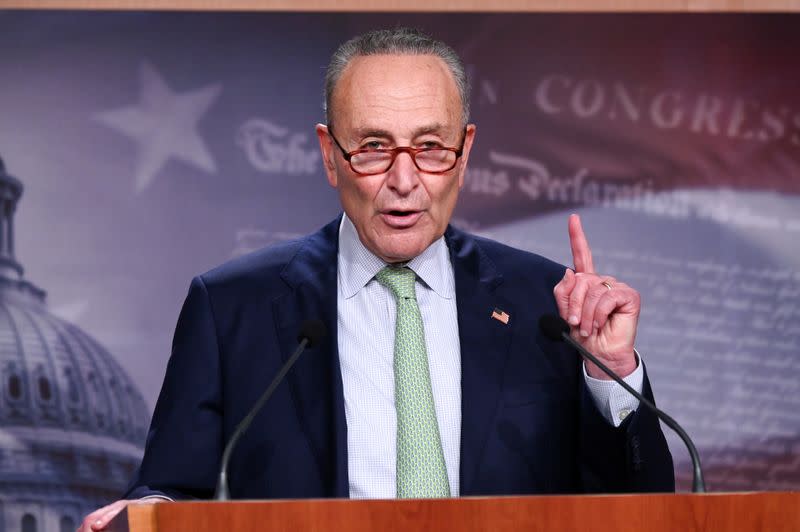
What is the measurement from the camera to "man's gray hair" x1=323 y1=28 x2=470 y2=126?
230 centimetres

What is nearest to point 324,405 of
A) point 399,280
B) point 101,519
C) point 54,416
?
point 399,280

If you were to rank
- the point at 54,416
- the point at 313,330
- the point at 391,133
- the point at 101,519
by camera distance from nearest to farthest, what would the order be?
the point at 101,519 < the point at 313,330 < the point at 391,133 < the point at 54,416

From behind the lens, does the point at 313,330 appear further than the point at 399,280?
No

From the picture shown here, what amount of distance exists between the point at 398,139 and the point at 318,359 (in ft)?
1.39

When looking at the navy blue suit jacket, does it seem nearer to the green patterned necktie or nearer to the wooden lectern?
the green patterned necktie

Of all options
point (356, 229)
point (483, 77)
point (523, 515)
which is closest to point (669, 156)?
point (483, 77)

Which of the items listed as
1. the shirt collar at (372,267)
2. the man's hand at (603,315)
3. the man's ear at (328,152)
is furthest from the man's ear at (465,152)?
the man's hand at (603,315)

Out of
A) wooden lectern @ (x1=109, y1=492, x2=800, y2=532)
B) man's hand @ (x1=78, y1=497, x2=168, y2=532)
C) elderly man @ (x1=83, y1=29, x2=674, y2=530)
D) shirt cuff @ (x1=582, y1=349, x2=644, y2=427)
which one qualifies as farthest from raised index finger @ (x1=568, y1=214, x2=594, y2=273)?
man's hand @ (x1=78, y1=497, x2=168, y2=532)

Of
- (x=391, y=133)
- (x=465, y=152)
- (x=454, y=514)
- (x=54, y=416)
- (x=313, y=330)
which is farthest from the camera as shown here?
(x=54, y=416)

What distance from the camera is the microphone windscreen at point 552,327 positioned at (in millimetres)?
1969

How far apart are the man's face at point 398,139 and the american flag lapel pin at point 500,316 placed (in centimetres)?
18

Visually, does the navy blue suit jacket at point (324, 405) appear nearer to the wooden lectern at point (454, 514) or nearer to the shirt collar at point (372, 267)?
the shirt collar at point (372, 267)

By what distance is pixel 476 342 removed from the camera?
224cm

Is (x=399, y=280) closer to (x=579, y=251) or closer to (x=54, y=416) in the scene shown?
(x=579, y=251)
